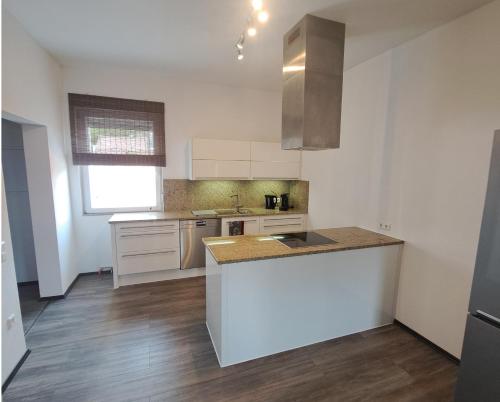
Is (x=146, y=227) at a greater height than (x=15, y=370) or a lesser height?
greater

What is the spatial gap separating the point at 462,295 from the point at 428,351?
0.64 metres

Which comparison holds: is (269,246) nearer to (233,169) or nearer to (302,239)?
(302,239)

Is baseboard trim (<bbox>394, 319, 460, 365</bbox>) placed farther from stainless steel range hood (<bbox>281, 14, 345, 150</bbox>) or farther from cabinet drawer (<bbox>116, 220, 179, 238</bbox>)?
cabinet drawer (<bbox>116, 220, 179, 238</bbox>)

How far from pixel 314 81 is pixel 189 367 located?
2.60 meters

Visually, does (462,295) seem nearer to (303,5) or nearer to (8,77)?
(303,5)

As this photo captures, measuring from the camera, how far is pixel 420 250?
261 centimetres

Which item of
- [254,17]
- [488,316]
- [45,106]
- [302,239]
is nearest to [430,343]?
[488,316]

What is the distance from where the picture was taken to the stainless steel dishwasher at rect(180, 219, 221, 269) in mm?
→ 3690

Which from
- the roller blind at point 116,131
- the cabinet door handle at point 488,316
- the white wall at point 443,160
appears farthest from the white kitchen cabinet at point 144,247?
the cabinet door handle at point 488,316

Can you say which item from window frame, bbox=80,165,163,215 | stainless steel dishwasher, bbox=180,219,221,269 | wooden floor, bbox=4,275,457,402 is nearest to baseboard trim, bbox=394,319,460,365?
wooden floor, bbox=4,275,457,402

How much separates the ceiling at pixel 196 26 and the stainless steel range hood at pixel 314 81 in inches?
5.4

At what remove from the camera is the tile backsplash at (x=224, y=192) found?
13.4 feet

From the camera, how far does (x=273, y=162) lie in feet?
13.9

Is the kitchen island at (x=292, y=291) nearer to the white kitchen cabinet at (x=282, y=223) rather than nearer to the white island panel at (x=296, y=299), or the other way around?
the white island panel at (x=296, y=299)
